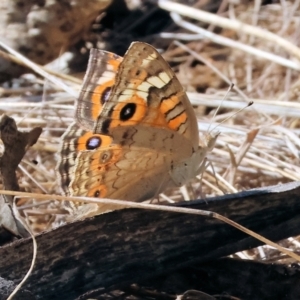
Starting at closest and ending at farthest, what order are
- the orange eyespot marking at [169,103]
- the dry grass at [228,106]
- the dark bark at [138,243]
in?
the dark bark at [138,243] < the orange eyespot marking at [169,103] < the dry grass at [228,106]

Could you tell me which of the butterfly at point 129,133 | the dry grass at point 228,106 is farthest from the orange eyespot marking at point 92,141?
the dry grass at point 228,106

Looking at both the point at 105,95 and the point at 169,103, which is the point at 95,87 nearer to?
the point at 105,95

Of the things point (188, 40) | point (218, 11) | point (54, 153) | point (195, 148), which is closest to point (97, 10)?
point (188, 40)

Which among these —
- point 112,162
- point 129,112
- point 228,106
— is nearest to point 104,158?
point 112,162

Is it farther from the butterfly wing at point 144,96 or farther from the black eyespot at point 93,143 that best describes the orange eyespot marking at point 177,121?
the black eyespot at point 93,143

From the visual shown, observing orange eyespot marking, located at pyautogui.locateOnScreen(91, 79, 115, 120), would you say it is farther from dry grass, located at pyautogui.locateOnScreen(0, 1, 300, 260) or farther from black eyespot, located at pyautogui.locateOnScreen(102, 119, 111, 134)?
dry grass, located at pyautogui.locateOnScreen(0, 1, 300, 260)

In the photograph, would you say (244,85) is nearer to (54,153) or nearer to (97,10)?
(97,10)
